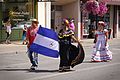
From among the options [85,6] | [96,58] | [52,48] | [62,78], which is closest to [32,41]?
[52,48]

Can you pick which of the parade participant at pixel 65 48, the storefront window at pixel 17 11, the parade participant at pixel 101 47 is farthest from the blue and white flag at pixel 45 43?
the storefront window at pixel 17 11


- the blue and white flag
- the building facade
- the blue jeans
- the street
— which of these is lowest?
the street

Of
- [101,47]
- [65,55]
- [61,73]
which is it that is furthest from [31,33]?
[101,47]

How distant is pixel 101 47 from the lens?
16.8 metres

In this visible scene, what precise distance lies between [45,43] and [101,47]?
137 inches

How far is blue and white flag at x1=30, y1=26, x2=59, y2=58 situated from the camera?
14.0 metres

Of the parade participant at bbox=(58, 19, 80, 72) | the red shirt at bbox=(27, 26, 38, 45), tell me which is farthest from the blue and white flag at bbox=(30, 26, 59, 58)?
the parade participant at bbox=(58, 19, 80, 72)

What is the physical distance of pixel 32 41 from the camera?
14109 millimetres

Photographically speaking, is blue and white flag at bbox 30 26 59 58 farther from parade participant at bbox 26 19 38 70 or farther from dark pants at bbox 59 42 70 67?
dark pants at bbox 59 42 70 67

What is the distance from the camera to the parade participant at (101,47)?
54.6 feet

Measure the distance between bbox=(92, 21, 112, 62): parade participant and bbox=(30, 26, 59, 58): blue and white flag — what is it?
3.19 meters

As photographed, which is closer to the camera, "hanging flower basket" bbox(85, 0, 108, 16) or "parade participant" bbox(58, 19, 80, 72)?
"parade participant" bbox(58, 19, 80, 72)

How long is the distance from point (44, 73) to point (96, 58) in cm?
392

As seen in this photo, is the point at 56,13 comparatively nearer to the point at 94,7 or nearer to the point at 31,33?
the point at 94,7
